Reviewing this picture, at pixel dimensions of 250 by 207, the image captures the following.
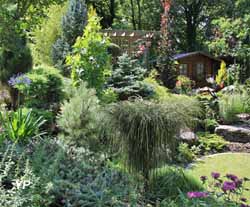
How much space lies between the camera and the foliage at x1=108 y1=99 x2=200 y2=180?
3.98m

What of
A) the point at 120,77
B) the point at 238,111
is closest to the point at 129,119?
the point at 120,77

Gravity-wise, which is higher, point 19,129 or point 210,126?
point 19,129

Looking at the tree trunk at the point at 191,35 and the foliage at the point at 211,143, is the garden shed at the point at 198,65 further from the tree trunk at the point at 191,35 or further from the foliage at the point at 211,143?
the foliage at the point at 211,143

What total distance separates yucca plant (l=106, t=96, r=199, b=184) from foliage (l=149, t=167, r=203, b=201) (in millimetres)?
165

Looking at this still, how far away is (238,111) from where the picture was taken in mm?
8336

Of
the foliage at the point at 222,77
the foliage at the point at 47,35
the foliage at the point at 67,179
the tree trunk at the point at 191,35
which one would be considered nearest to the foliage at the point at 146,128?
the foliage at the point at 67,179

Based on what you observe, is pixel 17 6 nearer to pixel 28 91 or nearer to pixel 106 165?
pixel 28 91

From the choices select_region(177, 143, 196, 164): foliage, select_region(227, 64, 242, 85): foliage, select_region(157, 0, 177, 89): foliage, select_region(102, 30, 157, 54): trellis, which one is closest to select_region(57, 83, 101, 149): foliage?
select_region(177, 143, 196, 164): foliage

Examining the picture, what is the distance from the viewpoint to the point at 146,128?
3980mm

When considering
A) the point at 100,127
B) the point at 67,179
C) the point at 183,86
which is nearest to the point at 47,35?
the point at 183,86

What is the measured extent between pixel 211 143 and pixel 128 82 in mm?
2114

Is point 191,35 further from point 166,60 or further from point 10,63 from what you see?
point 10,63

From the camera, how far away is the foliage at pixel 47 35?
11125 mm

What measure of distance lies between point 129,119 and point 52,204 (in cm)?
116
